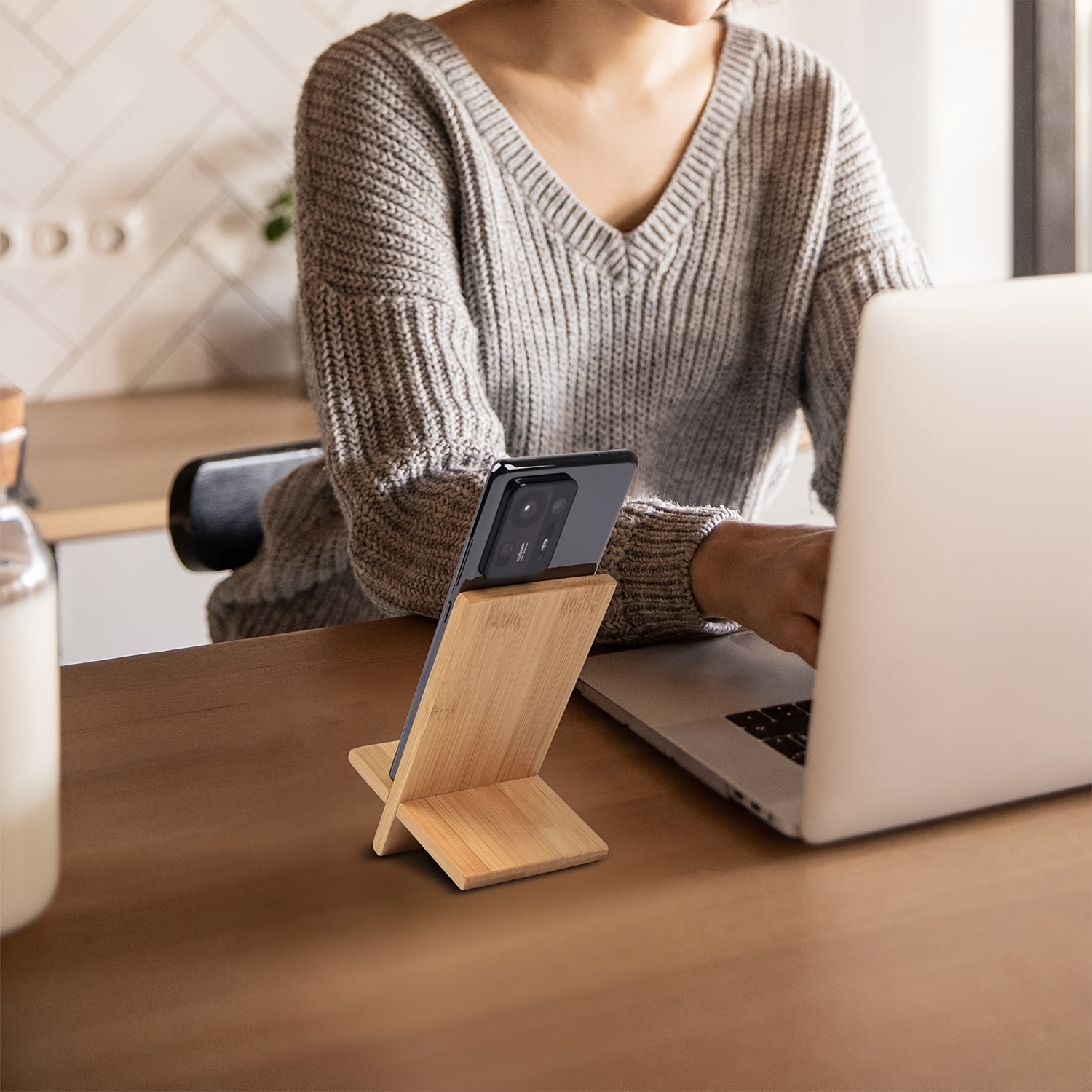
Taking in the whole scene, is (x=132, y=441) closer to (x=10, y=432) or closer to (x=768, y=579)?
(x=768, y=579)

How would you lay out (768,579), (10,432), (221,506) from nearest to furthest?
(10,432) → (768,579) → (221,506)

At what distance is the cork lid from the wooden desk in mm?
186

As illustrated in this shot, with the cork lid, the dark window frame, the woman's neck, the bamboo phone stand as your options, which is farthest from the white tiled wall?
the cork lid

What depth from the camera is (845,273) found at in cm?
109

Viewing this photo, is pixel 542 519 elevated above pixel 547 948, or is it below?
above

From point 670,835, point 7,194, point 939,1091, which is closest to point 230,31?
point 7,194

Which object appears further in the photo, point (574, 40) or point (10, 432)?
point (574, 40)

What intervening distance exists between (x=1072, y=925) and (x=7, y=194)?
2.04m

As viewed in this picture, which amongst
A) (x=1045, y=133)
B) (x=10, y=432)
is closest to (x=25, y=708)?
(x=10, y=432)

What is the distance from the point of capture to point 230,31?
215 cm

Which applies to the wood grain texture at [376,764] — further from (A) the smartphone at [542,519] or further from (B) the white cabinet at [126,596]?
(B) the white cabinet at [126,596]

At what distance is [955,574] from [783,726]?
6.5 inches

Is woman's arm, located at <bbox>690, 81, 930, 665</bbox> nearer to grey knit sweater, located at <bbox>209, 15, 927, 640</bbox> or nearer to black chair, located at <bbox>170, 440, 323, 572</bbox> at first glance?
grey knit sweater, located at <bbox>209, 15, 927, 640</bbox>

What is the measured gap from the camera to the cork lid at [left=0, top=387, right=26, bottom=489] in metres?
0.43
